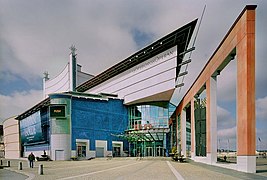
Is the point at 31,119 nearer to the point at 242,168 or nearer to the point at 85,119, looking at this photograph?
the point at 85,119

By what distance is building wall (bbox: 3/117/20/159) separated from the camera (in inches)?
2778

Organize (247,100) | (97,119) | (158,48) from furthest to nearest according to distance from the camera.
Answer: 1. (97,119)
2. (158,48)
3. (247,100)

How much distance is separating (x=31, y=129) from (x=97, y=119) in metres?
17.0

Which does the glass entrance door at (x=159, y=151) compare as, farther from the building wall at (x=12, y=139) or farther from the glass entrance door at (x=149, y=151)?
the building wall at (x=12, y=139)

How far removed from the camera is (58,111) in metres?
47.8

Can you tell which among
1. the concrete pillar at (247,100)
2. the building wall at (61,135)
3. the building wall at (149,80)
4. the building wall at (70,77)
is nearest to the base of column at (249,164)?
the concrete pillar at (247,100)

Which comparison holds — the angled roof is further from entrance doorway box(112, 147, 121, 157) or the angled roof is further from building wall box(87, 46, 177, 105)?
entrance doorway box(112, 147, 121, 157)

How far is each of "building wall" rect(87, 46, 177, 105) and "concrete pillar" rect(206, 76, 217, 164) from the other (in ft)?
64.9

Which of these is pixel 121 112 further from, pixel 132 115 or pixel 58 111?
pixel 58 111

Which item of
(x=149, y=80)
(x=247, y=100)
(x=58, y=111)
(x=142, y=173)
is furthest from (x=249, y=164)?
(x=58, y=111)

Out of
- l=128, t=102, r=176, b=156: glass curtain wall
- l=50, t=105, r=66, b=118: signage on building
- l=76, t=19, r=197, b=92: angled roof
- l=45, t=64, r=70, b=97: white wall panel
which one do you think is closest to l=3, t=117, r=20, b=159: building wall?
l=45, t=64, r=70, b=97: white wall panel

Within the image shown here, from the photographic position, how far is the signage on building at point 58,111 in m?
47.4

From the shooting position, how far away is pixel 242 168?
1680cm

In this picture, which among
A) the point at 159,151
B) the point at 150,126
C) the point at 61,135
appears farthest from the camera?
the point at 159,151
